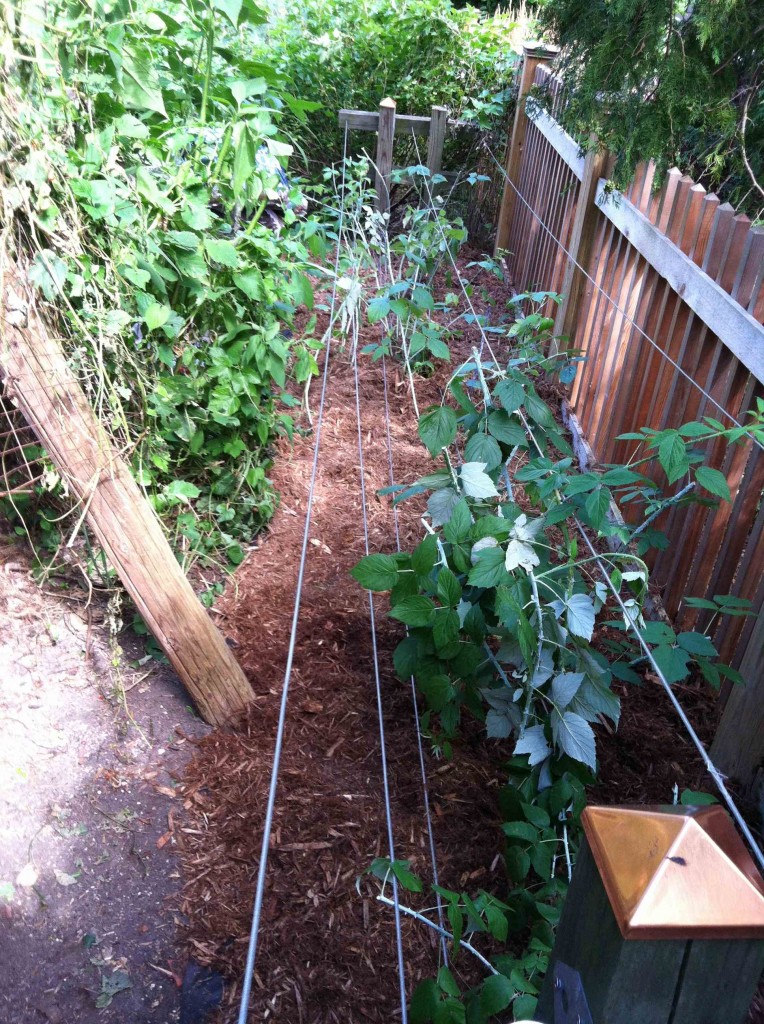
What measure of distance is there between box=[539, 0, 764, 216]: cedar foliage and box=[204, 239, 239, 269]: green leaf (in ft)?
4.80

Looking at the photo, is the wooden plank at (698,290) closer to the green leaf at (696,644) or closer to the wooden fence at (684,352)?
the wooden fence at (684,352)

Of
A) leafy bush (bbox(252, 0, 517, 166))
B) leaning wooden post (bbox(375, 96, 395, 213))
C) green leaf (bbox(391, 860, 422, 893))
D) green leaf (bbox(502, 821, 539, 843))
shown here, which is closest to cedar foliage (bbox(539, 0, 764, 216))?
green leaf (bbox(502, 821, 539, 843))

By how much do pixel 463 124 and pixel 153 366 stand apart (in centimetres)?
567

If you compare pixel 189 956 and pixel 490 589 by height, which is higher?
pixel 490 589

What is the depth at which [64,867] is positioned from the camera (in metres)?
2.21

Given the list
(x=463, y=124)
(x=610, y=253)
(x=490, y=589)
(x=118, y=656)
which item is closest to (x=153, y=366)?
(x=118, y=656)

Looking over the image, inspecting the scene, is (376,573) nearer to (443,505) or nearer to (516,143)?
(443,505)

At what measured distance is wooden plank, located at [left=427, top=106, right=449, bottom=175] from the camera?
256 inches

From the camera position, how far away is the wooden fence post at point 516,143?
606 cm

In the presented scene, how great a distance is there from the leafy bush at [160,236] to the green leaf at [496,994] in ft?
5.96

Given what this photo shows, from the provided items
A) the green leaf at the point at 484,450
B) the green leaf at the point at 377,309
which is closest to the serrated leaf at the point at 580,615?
the green leaf at the point at 484,450

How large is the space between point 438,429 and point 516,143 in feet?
17.8

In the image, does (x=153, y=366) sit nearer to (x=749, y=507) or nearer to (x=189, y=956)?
(x=189, y=956)

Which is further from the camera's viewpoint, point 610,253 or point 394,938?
point 610,253
